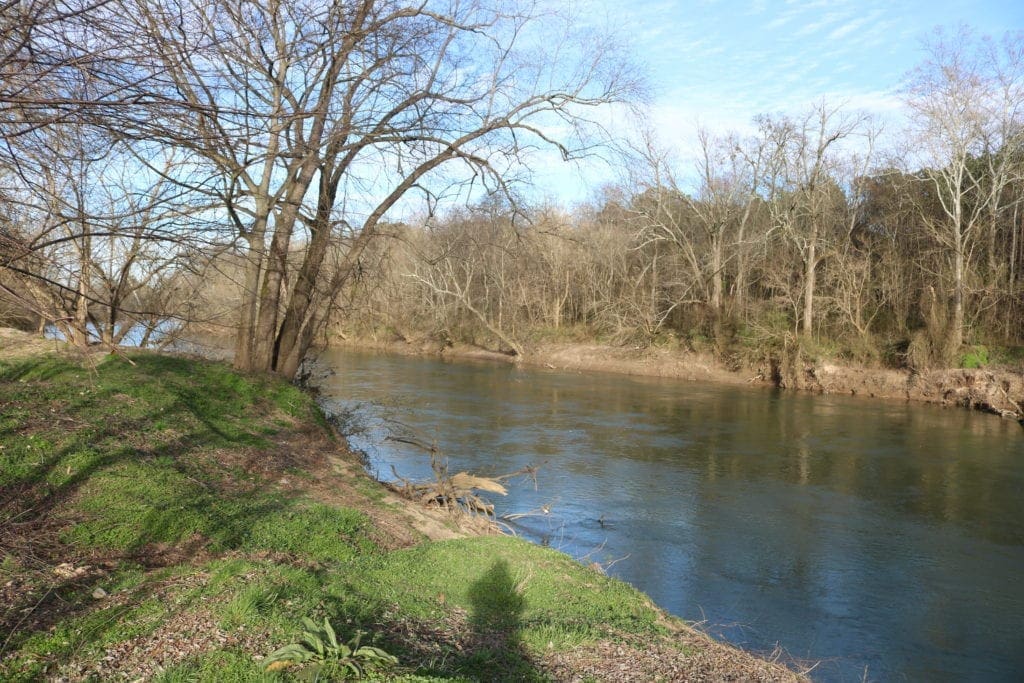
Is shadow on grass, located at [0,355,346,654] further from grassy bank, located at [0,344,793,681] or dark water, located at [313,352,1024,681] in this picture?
dark water, located at [313,352,1024,681]

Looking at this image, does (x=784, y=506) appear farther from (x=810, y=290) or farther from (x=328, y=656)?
(x=810, y=290)

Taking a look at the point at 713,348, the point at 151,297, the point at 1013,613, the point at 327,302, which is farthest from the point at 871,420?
the point at 151,297

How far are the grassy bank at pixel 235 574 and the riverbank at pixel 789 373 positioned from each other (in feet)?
77.1

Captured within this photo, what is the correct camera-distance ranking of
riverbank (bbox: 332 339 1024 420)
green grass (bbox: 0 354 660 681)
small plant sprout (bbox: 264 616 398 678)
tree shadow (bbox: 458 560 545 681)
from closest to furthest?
small plant sprout (bbox: 264 616 398 678)
green grass (bbox: 0 354 660 681)
tree shadow (bbox: 458 560 545 681)
riverbank (bbox: 332 339 1024 420)

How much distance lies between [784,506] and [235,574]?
11.1 m

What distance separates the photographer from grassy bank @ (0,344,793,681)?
482cm

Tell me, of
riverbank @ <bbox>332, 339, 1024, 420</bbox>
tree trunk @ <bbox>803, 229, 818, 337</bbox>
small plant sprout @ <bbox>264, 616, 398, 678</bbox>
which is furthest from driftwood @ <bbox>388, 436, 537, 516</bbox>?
tree trunk @ <bbox>803, 229, 818, 337</bbox>

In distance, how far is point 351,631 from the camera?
5379 millimetres

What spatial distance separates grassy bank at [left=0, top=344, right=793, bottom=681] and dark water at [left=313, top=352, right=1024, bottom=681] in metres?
2.80

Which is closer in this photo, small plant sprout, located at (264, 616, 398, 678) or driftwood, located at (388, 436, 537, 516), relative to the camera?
small plant sprout, located at (264, 616, 398, 678)

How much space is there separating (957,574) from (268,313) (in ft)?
40.5

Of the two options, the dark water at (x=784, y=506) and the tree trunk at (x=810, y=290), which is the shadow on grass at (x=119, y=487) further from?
the tree trunk at (x=810, y=290)

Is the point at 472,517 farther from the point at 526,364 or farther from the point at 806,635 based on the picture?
the point at 526,364

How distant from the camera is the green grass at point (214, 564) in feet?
16.4
